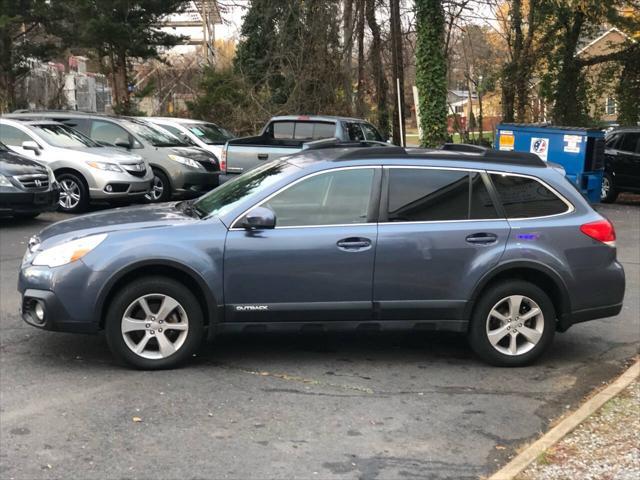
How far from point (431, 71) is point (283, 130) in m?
5.90

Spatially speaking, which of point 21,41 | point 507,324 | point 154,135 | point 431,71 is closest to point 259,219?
point 507,324

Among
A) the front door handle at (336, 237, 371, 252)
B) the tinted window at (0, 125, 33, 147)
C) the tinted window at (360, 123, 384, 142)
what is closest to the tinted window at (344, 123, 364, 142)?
the tinted window at (360, 123, 384, 142)

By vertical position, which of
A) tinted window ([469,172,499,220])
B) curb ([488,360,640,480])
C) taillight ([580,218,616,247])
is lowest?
curb ([488,360,640,480])

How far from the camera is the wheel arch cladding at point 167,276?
16.7 feet

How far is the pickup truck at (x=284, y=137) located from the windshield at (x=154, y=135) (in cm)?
206

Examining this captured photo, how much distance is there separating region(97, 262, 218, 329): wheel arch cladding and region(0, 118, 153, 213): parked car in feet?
26.3

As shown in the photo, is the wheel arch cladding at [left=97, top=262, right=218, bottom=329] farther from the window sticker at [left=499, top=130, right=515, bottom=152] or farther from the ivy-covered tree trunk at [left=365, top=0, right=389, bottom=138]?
the ivy-covered tree trunk at [left=365, top=0, right=389, bottom=138]

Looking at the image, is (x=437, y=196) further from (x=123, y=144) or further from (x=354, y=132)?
(x=123, y=144)

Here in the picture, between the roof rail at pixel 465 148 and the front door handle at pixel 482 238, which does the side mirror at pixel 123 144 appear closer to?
the roof rail at pixel 465 148

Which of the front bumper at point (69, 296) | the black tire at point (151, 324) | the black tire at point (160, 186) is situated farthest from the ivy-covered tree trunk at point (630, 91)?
the front bumper at point (69, 296)

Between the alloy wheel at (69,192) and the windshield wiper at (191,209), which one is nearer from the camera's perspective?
the windshield wiper at (191,209)

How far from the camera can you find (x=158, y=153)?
14.5 metres

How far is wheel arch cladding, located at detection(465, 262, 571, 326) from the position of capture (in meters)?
5.39

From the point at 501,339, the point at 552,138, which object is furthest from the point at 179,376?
the point at 552,138
